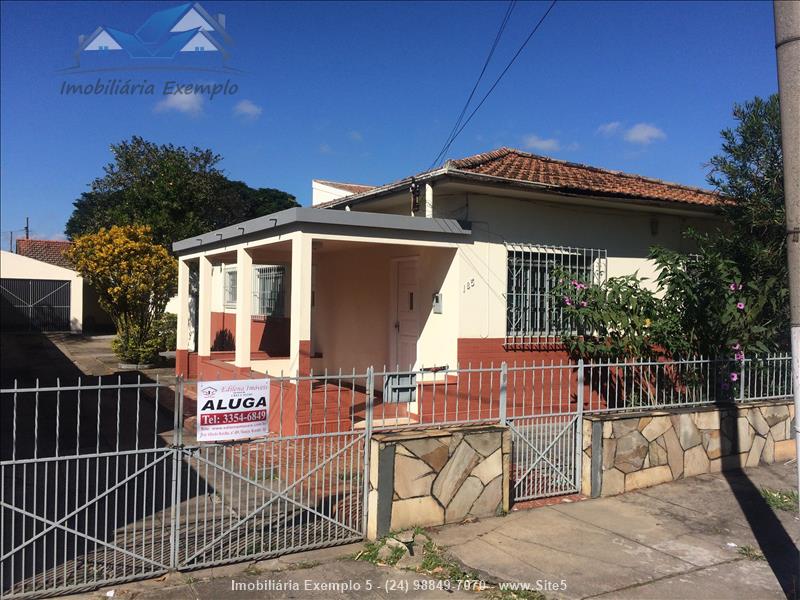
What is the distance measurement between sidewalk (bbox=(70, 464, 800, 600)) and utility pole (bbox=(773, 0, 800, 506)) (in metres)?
1.31

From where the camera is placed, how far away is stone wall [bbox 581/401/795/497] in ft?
22.0

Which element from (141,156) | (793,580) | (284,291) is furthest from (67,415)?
(141,156)

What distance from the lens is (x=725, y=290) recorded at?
27.0ft

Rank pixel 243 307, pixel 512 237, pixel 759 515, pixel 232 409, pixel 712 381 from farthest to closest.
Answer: pixel 243 307 → pixel 512 237 → pixel 712 381 → pixel 759 515 → pixel 232 409

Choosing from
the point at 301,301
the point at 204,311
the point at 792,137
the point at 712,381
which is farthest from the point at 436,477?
the point at 204,311

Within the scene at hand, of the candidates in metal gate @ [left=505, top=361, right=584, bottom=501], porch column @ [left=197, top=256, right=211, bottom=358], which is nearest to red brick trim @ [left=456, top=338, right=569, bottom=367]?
metal gate @ [left=505, top=361, right=584, bottom=501]

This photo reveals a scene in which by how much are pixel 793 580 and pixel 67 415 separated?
1068 centimetres

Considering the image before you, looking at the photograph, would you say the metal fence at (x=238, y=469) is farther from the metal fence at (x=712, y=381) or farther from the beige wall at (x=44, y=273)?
the beige wall at (x=44, y=273)

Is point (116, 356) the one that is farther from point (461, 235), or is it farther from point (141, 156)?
point (461, 235)

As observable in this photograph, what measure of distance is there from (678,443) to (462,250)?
3.80m

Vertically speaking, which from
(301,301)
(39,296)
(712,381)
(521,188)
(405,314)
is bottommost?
(712,381)

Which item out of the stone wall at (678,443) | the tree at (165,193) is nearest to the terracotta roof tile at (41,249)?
the tree at (165,193)

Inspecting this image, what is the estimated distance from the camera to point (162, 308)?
60.3 ft

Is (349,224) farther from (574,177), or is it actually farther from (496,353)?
(574,177)
